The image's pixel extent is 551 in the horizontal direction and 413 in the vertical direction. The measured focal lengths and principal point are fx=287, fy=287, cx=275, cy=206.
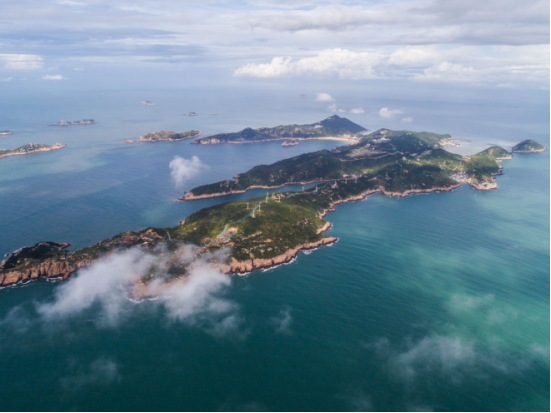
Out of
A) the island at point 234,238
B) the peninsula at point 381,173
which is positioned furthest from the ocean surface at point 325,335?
the peninsula at point 381,173

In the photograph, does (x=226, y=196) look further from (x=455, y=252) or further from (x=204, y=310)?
(x=455, y=252)

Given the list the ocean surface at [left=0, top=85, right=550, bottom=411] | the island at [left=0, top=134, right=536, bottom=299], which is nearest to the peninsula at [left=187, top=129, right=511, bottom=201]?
the island at [left=0, top=134, right=536, bottom=299]

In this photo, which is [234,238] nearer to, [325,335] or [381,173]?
Answer: [325,335]

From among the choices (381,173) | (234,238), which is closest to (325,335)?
(234,238)

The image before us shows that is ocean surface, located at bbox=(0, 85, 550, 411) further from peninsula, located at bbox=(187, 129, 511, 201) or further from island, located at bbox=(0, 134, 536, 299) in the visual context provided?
peninsula, located at bbox=(187, 129, 511, 201)

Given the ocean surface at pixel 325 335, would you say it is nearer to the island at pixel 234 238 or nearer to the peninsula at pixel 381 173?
the island at pixel 234 238

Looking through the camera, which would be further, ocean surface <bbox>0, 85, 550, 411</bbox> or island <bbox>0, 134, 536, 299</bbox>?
island <bbox>0, 134, 536, 299</bbox>

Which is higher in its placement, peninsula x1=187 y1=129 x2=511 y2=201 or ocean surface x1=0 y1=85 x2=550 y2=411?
peninsula x1=187 y1=129 x2=511 y2=201

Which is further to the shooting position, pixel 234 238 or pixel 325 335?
pixel 234 238
